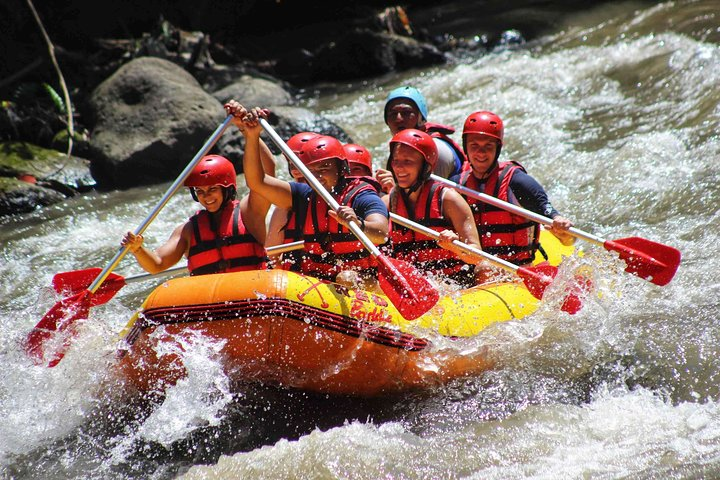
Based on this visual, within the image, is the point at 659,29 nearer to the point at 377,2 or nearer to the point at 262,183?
the point at 377,2

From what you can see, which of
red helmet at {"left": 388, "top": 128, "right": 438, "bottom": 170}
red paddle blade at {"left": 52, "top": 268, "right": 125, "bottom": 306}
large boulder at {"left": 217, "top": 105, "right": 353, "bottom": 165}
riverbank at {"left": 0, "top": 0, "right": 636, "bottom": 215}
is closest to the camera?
red helmet at {"left": 388, "top": 128, "right": 438, "bottom": 170}

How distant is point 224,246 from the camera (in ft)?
16.2

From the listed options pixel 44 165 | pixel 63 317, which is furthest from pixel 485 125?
pixel 44 165

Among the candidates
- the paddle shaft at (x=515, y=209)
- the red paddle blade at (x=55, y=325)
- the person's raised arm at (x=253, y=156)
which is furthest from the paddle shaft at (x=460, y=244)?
the red paddle blade at (x=55, y=325)

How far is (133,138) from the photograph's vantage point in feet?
30.9

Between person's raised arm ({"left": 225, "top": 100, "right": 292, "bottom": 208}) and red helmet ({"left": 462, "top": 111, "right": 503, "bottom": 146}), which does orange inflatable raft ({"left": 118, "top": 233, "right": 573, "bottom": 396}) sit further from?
red helmet ({"left": 462, "top": 111, "right": 503, "bottom": 146})

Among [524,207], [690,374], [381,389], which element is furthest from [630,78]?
[381,389]

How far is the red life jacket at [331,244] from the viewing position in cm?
463

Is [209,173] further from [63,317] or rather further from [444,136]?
[444,136]

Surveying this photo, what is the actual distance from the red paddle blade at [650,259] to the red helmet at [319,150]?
1.71 meters

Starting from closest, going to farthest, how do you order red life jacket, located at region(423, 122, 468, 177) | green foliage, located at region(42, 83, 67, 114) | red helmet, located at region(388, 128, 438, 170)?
red helmet, located at region(388, 128, 438, 170) → red life jacket, located at region(423, 122, 468, 177) → green foliage, located at region(42, 83, 67, 114)

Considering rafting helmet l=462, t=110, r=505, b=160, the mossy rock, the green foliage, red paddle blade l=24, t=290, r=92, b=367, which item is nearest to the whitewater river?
red paddle blade l=24, t=290, r=92, b=367

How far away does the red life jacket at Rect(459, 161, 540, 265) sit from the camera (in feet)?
16.9

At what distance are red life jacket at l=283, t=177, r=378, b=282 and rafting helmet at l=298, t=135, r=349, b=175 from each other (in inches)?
5.4
